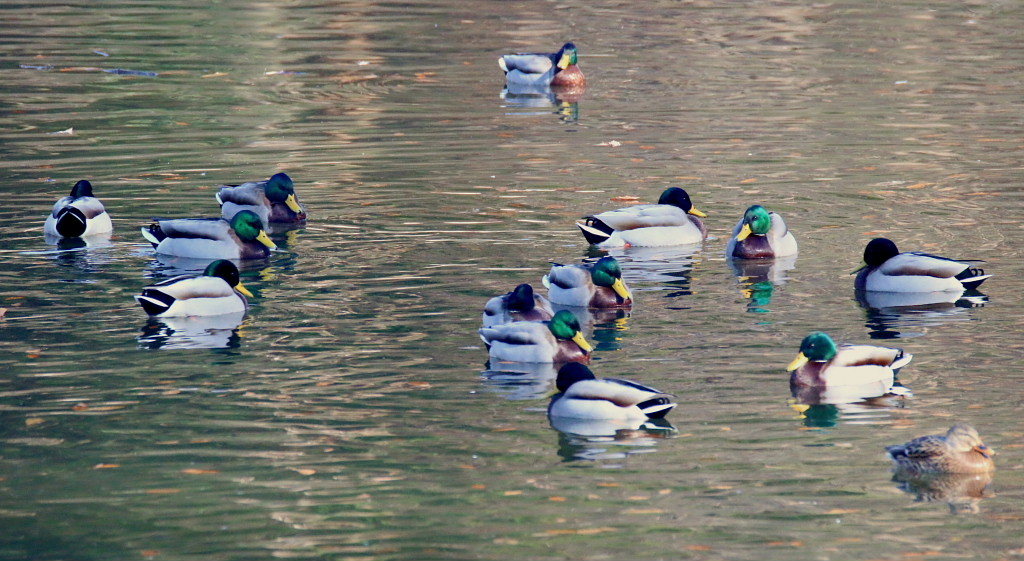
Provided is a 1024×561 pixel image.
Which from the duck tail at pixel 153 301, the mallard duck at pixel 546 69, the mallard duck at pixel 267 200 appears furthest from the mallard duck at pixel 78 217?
the mallard duck at pixel 546 69

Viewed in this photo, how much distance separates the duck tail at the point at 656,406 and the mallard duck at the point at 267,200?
24.5 ft

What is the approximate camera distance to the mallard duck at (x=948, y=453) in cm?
899

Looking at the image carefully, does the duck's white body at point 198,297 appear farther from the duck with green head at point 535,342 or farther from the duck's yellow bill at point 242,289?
the duck with green head at point 535,342

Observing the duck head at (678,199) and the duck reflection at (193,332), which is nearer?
the duck reflection at (193,332)

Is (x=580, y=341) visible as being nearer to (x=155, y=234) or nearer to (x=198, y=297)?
(x=198, y=297)

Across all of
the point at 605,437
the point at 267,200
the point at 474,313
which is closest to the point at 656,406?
the point at 605,437

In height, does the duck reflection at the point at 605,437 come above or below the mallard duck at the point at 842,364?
below

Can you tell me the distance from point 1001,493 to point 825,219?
811 centimetres

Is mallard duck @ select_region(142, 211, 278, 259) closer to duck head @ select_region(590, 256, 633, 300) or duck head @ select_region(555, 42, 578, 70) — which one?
duck head @ select_region(590, 256, 633, 300)

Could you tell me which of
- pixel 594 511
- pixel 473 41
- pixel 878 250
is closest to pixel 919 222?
pixel 878 250

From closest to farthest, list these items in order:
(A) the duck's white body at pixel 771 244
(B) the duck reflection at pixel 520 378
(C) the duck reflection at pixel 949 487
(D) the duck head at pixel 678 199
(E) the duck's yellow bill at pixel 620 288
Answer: (C) the duck reflection at pixel 949 487
(B) the duck reflection at pixel 520 378
(E) the duck's yellow bill at pixel 620 288
(A) the duck's white body at pixel 771 244
(D) the duck head at pixel 678 199

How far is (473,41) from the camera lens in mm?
31688

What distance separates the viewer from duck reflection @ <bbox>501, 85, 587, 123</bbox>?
24844mm

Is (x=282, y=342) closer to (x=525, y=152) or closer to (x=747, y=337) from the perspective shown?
(x=747, y=337)
